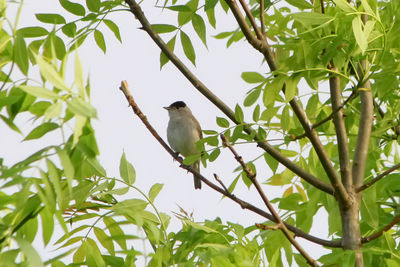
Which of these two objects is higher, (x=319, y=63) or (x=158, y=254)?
(x=319, y=63)

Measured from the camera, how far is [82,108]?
59.8 inches

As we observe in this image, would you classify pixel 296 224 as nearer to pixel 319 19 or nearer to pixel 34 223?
pixel 319 19

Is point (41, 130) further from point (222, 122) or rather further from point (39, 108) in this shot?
point (222, 122)

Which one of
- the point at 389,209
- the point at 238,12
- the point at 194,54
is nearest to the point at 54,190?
the point at 238,12

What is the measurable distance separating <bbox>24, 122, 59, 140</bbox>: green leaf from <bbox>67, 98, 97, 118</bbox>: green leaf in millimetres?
243

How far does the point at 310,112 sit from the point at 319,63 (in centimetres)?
71

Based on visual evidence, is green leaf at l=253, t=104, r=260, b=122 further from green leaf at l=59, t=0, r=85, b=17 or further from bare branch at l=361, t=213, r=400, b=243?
green leaf at l=59, t=0, r=85, b=17

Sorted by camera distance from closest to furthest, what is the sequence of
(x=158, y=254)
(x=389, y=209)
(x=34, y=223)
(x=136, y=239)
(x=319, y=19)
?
(x=136, y=239), (x=34, y=223), (x=158, y=254), (x=319, y=19), (x=389, y=209)

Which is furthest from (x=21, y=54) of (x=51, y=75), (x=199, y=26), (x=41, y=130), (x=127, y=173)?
(x=199, y=26)

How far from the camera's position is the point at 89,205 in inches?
114

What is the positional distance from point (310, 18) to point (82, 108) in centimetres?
137

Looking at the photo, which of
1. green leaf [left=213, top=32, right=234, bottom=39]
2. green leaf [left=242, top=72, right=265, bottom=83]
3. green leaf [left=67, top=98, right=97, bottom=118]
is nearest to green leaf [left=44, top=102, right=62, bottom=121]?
green leaf [left=67, top=98, right=97, bottom=118]

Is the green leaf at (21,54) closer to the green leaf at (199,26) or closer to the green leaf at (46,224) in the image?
the green leaf at (46,224)

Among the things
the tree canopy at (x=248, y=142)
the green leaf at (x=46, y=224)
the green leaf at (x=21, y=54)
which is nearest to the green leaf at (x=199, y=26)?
the tree canopy at (x=248, y=142)
